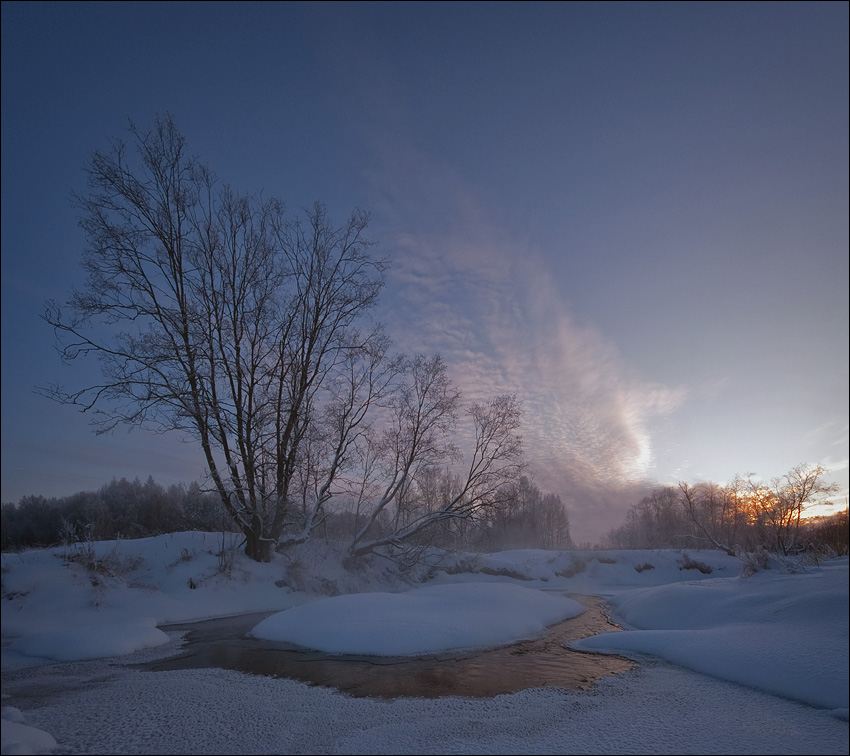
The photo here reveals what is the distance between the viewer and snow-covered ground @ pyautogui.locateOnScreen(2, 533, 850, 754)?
10.8ft

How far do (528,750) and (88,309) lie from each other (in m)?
12.9

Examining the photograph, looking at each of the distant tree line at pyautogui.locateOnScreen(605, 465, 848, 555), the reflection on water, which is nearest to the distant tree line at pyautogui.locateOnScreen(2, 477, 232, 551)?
the reflection on water

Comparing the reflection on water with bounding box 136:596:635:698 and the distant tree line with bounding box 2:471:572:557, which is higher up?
the distant tree line with bounding box 2:471:572:557

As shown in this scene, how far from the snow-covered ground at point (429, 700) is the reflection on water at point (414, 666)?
1.10ft

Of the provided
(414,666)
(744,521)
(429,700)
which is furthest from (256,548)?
(744,521)

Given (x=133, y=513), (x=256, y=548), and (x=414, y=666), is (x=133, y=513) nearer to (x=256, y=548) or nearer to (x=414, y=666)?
(x=256, y=548)

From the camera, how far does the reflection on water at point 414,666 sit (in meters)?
5.02

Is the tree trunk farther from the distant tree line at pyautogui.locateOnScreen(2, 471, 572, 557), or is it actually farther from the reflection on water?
the reflection on water

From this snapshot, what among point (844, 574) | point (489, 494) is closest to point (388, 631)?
point (844, 574)

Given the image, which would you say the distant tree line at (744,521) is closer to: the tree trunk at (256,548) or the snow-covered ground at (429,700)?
the snow-covered ground at (429,700)

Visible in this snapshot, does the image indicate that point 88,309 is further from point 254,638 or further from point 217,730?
point 217,730

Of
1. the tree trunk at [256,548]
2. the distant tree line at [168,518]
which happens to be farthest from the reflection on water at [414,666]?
the tree trunk at [256,548]

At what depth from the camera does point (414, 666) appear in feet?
20.0

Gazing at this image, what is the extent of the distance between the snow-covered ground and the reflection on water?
0.33 metres
